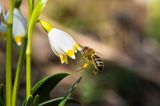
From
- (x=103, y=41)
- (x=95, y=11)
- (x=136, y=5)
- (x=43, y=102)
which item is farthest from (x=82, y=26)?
(x=43, y=102)

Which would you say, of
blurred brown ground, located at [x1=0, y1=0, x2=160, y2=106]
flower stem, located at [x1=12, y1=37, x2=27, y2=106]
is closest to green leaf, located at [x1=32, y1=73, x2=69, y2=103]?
flower stem, located at [x1=12, y1=37, x2=27, y2=106]

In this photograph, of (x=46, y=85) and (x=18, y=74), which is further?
(x=46, y=85)

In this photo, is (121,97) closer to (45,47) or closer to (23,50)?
(45,47)

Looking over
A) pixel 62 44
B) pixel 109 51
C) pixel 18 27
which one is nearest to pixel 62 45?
pixel 62 44

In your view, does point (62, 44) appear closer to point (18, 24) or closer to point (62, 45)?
point (62, 45)

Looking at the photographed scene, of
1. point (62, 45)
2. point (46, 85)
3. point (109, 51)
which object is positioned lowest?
point (109, 51)

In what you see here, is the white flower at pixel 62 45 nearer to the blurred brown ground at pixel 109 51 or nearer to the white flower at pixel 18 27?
the white flower at pixel 18 27

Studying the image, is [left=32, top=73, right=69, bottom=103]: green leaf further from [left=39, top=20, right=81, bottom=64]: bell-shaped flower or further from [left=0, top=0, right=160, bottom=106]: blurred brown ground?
[left=0, top=0, right=160, bottom=106]: blurred brown ground
